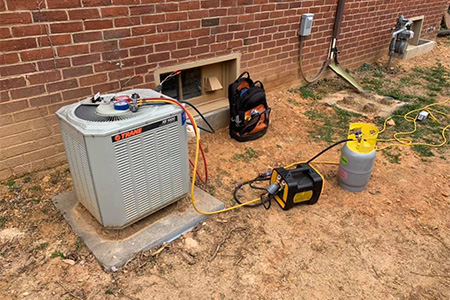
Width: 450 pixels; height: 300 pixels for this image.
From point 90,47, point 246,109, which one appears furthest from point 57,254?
point 246,109

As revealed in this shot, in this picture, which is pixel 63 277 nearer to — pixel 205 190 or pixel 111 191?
pixel 111 191

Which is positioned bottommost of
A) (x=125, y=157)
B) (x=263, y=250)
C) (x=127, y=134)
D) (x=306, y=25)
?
(x=263, y=250)

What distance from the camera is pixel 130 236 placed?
2.40 meters

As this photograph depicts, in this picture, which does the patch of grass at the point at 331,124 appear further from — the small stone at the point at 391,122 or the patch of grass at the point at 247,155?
the patch of grass at the point at 247,155

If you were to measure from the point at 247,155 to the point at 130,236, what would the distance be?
1572mm

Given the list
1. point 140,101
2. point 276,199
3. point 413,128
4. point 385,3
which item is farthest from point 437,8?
point 140,101

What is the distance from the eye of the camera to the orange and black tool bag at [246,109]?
359cm

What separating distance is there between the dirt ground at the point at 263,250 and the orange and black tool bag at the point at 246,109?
0.57m

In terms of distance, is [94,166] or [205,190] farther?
[205,190]

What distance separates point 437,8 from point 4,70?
852cm

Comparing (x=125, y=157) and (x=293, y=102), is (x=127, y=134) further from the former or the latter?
(x=293, y=102)

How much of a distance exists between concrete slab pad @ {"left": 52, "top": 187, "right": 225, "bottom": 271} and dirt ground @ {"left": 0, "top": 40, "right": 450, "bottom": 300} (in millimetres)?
56

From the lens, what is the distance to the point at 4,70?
2.55 meters

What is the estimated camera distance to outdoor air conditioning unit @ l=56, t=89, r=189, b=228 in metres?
1.95
